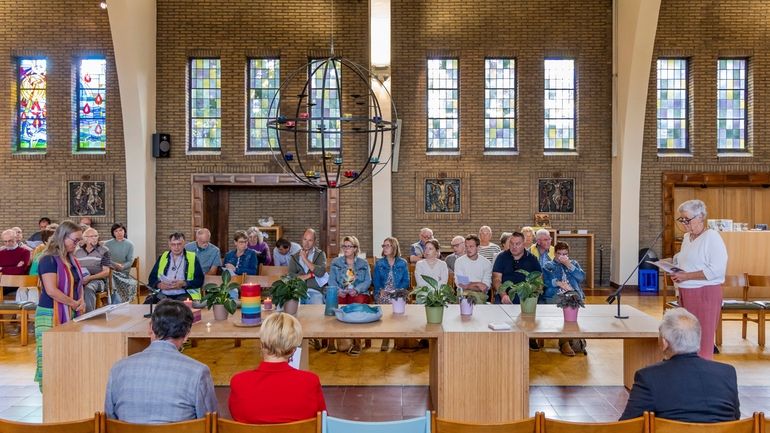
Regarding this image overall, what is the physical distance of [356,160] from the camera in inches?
506

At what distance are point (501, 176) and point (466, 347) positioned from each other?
8809 mm

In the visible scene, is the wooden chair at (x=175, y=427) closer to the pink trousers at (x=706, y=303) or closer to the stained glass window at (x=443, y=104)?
the pink trousers at (x=706, y=303)

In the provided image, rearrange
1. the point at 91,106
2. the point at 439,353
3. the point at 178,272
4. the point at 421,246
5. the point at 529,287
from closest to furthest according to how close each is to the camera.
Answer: the point at 439,353 < the point at 529,287 < the point at 178,272 < the point at 421,246 < the point at 91,106

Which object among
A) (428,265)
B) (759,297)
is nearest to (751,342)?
(759,297)

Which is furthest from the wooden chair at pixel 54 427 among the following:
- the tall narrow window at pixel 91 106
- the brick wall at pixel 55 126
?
the tall narrow window at pixel 91 106

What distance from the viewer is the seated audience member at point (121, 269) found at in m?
8.17

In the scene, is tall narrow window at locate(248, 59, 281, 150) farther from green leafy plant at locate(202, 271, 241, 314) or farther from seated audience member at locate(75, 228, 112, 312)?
green leafy plant at locate(202, 271, 241, 314)

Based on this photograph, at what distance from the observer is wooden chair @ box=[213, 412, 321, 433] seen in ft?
8.11

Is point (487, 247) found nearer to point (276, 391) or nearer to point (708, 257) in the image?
point (708, 257)

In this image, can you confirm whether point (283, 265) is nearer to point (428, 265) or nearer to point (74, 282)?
point (428, 265)

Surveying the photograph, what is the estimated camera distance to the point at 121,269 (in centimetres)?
843

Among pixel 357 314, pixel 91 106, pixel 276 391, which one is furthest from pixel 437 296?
pixel 91 106

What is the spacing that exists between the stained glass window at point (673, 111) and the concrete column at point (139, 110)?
10.3 meters

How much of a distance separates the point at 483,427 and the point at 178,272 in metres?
4.90
